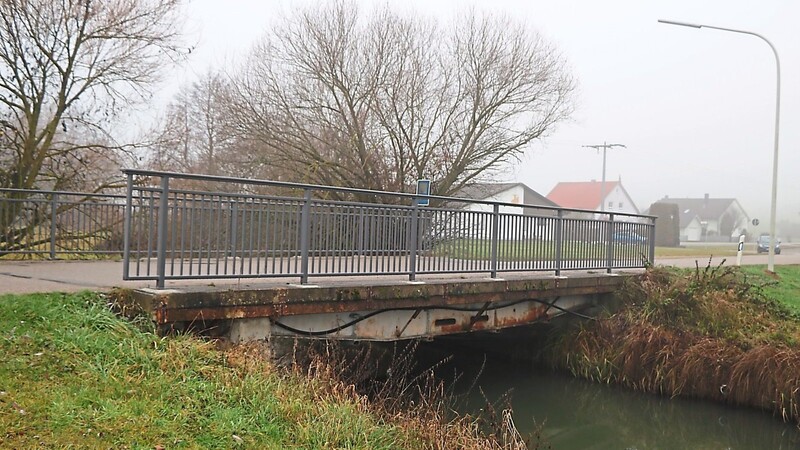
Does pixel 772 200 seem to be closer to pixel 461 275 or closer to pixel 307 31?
pixel 461 275

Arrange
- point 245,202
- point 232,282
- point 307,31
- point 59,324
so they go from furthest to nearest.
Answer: point 307,31 → point 232,282 → point 245,202 → point 59,324

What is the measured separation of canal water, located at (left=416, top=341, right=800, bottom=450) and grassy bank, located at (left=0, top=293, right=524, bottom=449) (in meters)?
3.71

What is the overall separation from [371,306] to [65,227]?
23.7ft

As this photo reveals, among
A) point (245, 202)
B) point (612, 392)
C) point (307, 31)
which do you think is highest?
point (307, 31)

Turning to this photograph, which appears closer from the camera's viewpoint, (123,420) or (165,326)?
(123,420)

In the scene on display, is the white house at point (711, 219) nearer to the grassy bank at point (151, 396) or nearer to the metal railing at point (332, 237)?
the metal railing at point (332, 237)

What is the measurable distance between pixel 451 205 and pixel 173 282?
13.7 metres

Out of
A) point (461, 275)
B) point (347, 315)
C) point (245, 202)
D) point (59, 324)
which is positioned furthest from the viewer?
point (461, 275)

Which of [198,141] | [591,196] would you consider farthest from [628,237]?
[591,196]

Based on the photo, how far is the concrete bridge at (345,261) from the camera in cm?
684

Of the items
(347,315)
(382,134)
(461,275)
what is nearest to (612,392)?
(461,275)

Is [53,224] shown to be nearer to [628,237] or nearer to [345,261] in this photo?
[345,261]

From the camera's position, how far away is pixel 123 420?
185 inches

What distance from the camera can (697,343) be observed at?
1144 cm
